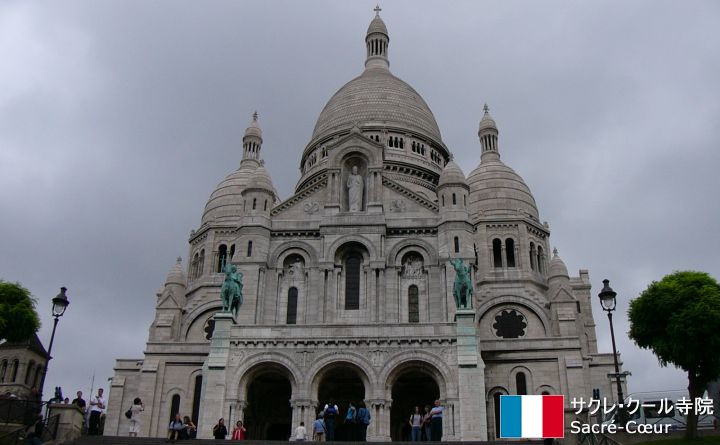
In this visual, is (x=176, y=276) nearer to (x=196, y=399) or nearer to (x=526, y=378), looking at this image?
(x=196, y=399)

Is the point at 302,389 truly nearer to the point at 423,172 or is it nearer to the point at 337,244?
the point at 337,244

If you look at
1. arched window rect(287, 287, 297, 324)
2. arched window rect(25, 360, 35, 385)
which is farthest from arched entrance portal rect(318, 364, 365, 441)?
arched window rect(25, 360, 35, 385)

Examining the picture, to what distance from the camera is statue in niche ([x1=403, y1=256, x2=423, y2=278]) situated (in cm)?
4312

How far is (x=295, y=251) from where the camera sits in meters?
44.1

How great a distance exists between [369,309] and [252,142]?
2883 cm

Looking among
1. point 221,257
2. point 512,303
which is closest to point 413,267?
point 512,303

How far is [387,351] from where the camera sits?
35719mm

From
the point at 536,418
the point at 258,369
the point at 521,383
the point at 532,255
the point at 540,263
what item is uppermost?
the point at 532,255

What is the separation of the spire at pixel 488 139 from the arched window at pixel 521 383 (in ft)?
72.4

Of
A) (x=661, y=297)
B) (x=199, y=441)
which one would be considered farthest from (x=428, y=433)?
(x=661, y=297)

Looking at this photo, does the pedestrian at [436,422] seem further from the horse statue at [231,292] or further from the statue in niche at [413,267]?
the horse statue at [231,292]

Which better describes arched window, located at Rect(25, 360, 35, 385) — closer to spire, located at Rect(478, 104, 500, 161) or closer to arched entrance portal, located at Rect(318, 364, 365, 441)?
arched entrance portal, located at Rect(318, 364, 365, 441)

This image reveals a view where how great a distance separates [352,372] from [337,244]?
8.85m

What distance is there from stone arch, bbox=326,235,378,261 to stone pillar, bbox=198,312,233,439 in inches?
320
